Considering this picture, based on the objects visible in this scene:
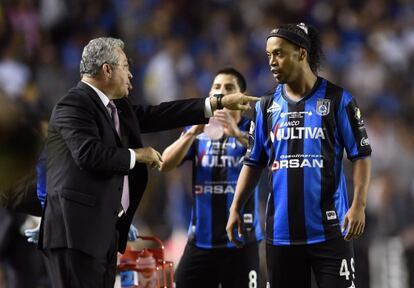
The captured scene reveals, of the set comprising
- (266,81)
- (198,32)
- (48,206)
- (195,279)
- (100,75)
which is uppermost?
(198,32)

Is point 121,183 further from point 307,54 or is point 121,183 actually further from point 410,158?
point 410,158

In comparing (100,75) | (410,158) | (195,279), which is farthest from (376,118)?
(100,75)

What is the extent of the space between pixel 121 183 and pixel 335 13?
1007cm

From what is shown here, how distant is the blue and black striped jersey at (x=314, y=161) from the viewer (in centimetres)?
527

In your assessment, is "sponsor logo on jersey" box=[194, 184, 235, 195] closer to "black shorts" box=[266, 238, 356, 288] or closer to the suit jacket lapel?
"black shorts" box=[266, 238, 356, 288]

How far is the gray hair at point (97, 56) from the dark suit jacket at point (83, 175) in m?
0.10

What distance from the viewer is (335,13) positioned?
14.6 metres

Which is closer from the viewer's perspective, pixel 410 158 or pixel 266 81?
pixel 410 158

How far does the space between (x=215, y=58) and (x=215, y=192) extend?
23.3 ft

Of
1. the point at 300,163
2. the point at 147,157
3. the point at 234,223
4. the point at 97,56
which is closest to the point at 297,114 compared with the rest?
the point at 300,163

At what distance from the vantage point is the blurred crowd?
1096 cm

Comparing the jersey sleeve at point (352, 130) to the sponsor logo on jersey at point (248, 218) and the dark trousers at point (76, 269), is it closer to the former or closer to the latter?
the sponsor logo on jersey at point (248, 218)

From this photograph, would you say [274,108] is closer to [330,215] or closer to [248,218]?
[330,215]

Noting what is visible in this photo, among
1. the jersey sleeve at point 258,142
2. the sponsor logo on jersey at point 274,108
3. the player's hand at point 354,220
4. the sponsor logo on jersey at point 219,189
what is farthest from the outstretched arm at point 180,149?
the player's hand at point 354,220
